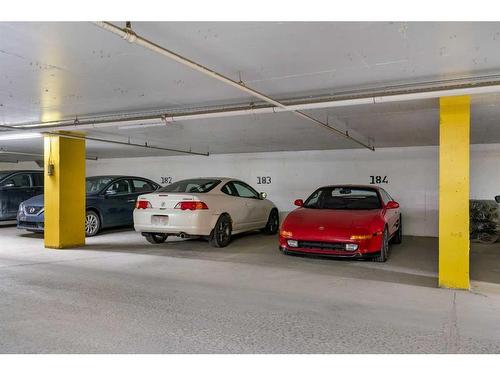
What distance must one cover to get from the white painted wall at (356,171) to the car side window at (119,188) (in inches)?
120

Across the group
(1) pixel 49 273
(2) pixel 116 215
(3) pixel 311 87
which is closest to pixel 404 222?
(3) pixel 311 87

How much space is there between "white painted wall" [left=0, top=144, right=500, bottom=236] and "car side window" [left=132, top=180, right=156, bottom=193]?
2311 millimetres

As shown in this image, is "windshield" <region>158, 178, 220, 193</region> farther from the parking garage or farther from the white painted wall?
the white painted wall

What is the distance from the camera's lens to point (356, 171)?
33.8 feet

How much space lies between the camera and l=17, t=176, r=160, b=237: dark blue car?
845 cm

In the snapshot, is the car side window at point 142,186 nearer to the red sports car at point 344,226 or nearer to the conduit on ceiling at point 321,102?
the conduit on ceiling at point 321,102

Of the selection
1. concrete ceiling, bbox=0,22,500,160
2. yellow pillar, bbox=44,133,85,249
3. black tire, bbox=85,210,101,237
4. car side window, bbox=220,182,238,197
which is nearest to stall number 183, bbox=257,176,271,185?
car side window, bbox=220,182,238,197

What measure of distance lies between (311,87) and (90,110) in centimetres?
353

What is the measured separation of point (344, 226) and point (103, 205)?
5.81 metres

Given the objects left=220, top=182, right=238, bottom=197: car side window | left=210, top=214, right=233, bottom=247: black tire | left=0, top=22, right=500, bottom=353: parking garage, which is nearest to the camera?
left=0, top=22, right=500, bottom=353: parking garage

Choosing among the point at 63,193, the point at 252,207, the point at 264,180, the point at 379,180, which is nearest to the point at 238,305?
the point at 252,207

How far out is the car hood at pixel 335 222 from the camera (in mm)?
5629

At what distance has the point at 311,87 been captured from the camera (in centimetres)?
454

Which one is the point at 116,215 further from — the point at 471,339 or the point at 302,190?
the point at 471,339
